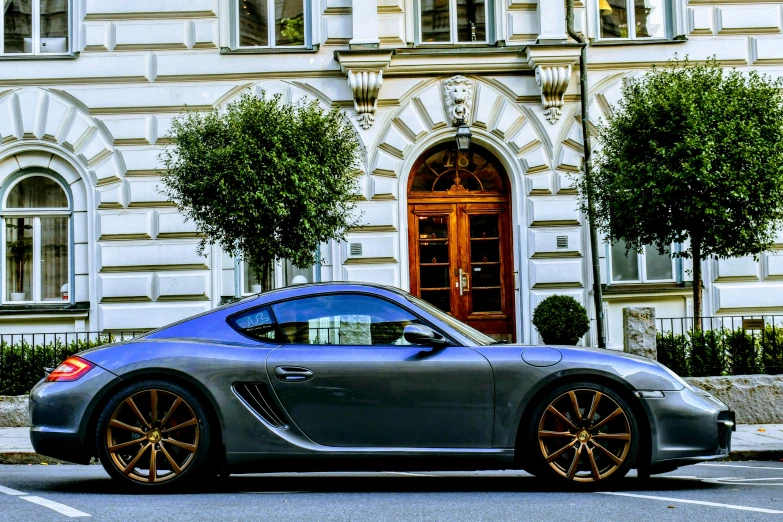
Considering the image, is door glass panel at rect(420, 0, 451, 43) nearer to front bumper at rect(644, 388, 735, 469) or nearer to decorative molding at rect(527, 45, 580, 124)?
decorative molding at rect(527, 45, 580, 124)

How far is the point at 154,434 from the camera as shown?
6859 mm

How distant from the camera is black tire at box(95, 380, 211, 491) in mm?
6852

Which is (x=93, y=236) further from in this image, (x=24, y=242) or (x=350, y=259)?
(x=350, y=259)

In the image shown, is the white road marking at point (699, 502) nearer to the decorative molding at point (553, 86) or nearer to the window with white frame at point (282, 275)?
the window with white frame at point (282, 275)

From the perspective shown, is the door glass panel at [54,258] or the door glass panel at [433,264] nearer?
the door glass panel at [54,258]

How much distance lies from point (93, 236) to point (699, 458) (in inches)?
503

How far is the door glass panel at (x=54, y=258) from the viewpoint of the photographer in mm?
17750

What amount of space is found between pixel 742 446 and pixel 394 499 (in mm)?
5096

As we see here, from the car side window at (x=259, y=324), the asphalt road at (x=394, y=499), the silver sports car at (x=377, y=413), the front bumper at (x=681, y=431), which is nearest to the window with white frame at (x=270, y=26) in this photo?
the asphalt road at (x=394, y=499)

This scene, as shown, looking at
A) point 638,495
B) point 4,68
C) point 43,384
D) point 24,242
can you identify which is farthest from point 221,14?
point 638,495

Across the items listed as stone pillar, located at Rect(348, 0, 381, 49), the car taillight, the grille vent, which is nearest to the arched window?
stone pillar, located at Rect(348, 0, 381, 49)

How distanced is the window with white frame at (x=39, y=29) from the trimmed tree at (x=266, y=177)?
450cm

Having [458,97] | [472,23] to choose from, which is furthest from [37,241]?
[472,23]

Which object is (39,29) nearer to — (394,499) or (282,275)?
(282,275)
